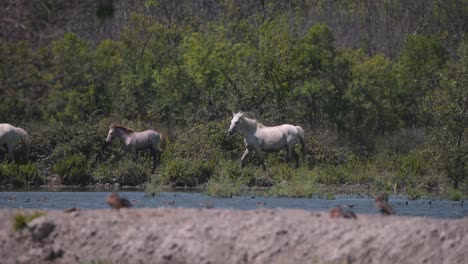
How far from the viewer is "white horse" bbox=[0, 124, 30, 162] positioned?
29.4m

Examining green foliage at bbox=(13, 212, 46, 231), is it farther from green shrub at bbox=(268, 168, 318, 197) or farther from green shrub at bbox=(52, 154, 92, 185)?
green shrub at bbox=(52, 154, 92, 185)

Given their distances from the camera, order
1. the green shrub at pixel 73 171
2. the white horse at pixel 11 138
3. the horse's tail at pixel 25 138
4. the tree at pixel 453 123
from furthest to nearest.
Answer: the horse's tail at pixel 25 138 < the white horse at pixel 11 138 < the green shrub at pixel 73 171 < the tree at pixel 453 123

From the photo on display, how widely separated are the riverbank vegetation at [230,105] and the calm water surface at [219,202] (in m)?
0.72

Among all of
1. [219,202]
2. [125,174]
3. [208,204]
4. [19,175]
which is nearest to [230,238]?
[208,204]

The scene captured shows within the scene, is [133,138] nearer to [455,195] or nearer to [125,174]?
[125,174]

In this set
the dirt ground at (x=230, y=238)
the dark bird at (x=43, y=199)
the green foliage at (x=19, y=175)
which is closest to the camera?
the dirt ground at (x=230, y=238)

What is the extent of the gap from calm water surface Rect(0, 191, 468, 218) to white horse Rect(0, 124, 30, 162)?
4.37 metres

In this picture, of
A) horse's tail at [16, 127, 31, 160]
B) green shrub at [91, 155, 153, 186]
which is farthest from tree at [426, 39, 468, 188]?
horse's tail at [16, 127, 31, 160]

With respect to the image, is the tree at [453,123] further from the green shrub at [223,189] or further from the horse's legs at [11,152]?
the horse's legs at [11,152]

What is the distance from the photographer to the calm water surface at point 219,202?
21125 millimetres

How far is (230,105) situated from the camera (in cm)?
3503

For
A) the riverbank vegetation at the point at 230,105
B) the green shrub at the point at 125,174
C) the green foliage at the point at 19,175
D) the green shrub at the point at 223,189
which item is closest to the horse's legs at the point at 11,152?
the riverbank vegetation at the point at 230,105

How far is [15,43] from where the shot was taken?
593 inches

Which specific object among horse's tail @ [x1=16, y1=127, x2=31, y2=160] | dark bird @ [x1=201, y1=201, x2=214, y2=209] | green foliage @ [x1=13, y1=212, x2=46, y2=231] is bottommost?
dark bird @ [x1=201, y1=201, x2=214, y2=209]
